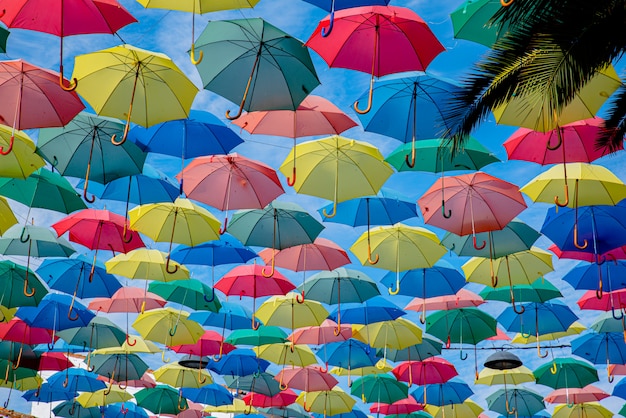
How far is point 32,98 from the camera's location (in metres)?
9.26

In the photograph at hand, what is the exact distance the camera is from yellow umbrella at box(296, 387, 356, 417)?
21.0 meters

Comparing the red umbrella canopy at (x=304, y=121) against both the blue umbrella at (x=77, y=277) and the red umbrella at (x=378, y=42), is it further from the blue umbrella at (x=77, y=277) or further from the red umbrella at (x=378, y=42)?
the blue umbrella at (x=77, y=277)

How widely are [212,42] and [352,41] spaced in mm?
1781

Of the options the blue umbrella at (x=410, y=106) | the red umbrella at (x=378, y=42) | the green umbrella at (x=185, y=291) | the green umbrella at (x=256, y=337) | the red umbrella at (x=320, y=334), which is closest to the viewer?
the red umbrella at (x=378, y=42)

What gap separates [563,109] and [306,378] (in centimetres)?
1205

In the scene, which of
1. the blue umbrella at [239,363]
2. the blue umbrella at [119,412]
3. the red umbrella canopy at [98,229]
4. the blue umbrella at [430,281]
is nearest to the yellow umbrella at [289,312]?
the blue umbrella at [430,281]

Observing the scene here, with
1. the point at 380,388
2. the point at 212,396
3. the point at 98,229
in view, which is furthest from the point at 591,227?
the point at 212,396

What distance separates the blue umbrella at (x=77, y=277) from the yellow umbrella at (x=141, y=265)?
2.63 feet

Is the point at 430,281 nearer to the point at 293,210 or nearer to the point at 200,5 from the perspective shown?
the point at 293,210

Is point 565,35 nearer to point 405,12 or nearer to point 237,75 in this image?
point 405,12

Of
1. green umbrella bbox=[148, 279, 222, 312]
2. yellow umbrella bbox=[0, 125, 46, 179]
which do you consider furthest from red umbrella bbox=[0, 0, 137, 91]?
green umbrella bbox=[148, 279, 222, 312]

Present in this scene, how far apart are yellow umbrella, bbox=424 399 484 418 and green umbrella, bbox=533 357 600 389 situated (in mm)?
3310

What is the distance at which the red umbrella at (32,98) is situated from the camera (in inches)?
355

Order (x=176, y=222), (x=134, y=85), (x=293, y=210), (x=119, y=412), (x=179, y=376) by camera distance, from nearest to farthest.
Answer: (x=134, y=85) → (x=293, y=210) → (x=176, y=222) → (x=179, y=376) → (x=119, y=412)
